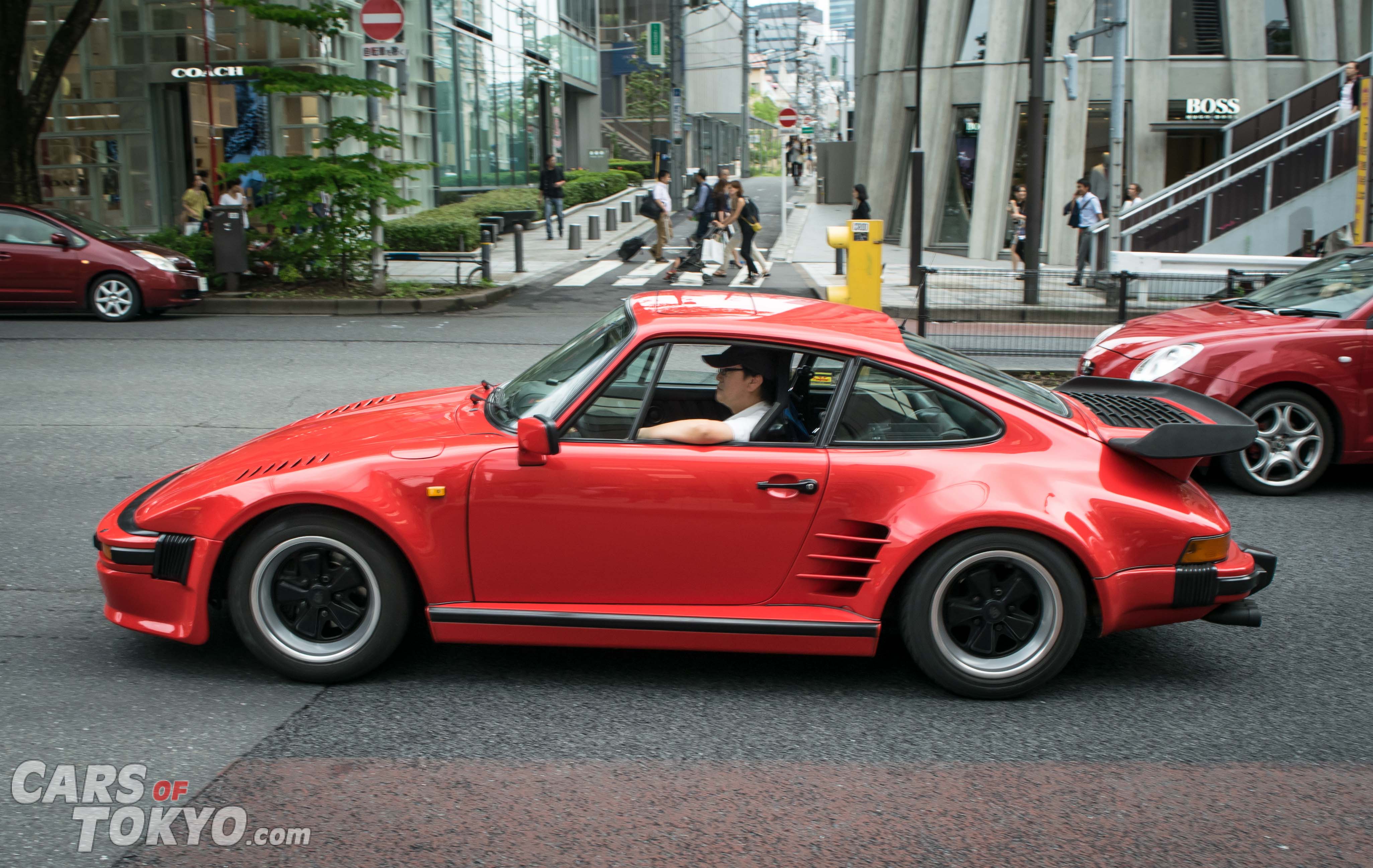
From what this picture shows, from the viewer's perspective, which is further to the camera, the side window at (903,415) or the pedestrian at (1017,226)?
the pedestrian at (1017,226)

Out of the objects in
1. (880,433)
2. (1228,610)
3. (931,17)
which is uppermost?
(931,17)

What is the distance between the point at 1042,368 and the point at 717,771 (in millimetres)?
8849

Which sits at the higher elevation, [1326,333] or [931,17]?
[931,17]

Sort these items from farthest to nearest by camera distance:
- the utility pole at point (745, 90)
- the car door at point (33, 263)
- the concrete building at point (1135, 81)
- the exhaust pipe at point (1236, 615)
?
the utility pole at point (745, 90), the concrete building at point (1135, 81), the car door at point (33, 263), the exhaust pipe at point (1236, 615)

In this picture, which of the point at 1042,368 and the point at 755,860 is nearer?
the point at 755,860

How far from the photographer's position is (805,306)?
4.84m

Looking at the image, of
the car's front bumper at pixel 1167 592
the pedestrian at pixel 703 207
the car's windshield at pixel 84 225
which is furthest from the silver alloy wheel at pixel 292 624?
the pedestrian at pixel 703 207

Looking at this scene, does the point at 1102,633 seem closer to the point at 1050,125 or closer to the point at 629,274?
the point at 629,274

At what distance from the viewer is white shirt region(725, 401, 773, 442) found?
4.19 m

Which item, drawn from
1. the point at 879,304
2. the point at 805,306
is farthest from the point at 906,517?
the point at 879,304

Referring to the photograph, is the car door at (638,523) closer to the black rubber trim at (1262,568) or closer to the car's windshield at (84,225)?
the black rubber trim at (1262,568)

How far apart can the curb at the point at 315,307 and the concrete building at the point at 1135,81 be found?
12967 millimetres

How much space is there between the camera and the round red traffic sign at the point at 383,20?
14.8m

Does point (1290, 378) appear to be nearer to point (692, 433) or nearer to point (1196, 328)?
point (1196, 328)
